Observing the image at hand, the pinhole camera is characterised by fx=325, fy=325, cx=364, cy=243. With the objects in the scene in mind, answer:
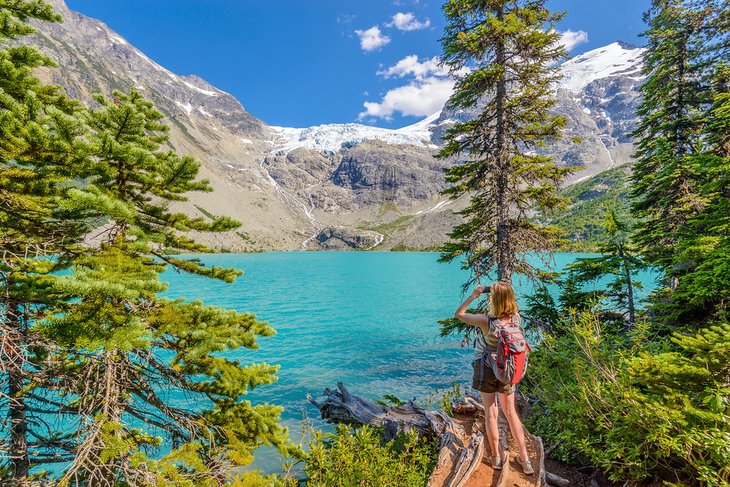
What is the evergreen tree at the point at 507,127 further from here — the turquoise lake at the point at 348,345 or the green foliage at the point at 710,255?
the turquoise lake at the point at 348,345

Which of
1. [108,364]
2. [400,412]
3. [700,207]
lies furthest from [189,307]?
[700,207]

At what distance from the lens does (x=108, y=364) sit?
4.43 m

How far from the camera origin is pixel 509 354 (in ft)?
16.0

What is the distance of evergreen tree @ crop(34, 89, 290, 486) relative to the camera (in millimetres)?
3758

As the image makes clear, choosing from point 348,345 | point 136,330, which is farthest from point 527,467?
point 348,345

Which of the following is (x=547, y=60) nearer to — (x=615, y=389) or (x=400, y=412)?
(x=615, y=389)

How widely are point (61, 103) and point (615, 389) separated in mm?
10723

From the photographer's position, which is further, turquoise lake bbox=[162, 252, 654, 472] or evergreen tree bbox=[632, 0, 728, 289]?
turquoise lake bbox=[162, 252, 654, 472]

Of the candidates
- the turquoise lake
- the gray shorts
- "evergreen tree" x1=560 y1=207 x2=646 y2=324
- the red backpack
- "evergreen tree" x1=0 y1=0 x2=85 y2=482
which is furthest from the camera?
the turquoise lake

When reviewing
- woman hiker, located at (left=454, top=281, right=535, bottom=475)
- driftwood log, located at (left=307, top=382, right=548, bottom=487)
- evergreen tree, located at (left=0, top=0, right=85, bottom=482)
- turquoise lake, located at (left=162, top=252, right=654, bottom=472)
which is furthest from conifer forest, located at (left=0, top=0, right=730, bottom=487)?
turquoise lake, located at (left=162, top=252, right=654, bottom=472)

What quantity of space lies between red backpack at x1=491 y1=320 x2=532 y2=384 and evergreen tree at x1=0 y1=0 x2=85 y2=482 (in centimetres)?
608

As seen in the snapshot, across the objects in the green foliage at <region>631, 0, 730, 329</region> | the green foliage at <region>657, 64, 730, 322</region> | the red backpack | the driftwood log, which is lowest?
the driftwood log

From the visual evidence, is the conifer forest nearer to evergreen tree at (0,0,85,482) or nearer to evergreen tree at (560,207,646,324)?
evergreen tree at (0,0,85,482)

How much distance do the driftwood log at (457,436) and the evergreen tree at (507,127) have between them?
583cm
